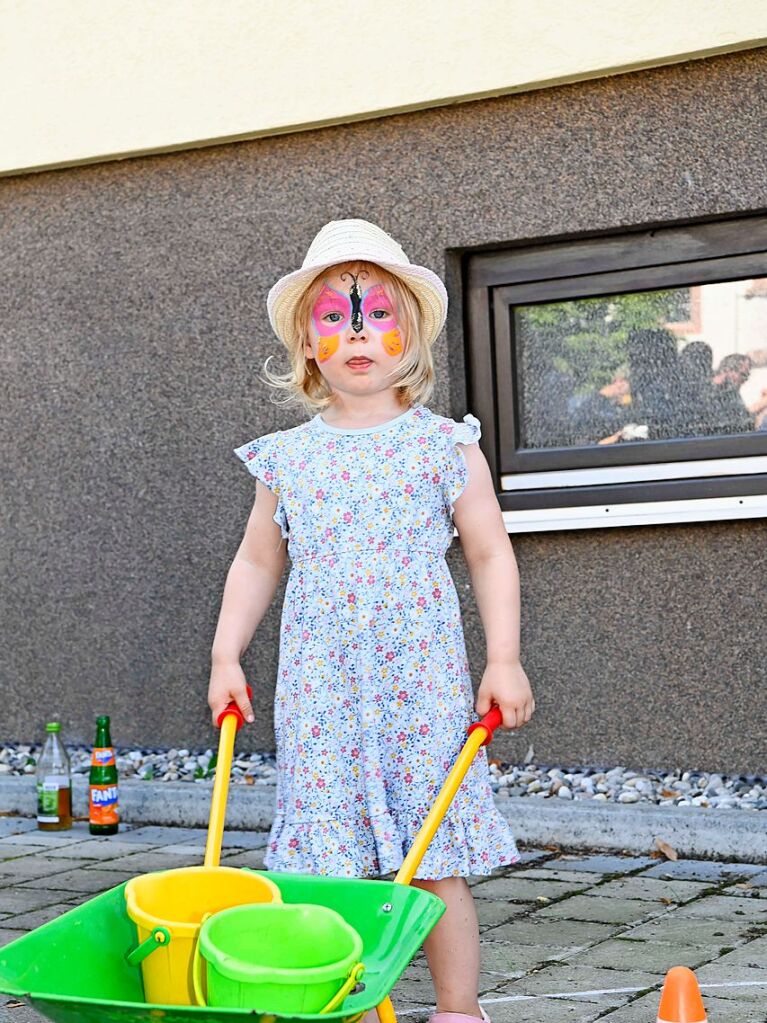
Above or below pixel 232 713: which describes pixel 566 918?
below

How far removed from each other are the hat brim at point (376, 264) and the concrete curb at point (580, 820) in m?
2.31

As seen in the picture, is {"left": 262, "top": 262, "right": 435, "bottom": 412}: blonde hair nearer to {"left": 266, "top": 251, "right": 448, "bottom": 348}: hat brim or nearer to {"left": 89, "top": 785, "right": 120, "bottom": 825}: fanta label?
{"left": 266, "top": 251, "right": 448, "bottom": 348}: hat brim

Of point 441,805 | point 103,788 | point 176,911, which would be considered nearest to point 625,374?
point 103,788

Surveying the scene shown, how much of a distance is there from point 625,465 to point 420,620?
296 cm

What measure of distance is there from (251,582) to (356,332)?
2.00 feet

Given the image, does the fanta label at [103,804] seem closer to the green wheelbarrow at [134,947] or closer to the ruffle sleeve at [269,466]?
the ruffle sleeve at [269,466]

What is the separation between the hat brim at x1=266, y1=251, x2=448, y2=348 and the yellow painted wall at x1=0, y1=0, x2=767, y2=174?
2.72 meters

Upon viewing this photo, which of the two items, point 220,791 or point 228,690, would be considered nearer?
point 220,791

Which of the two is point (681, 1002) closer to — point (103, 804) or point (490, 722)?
point (490, 722)

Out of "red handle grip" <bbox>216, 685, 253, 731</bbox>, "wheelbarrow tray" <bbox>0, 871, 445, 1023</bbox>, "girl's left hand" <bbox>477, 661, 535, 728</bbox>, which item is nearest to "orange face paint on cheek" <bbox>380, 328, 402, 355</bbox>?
"girl's left hand" <bbox>477, 661, 535, 728</bbox>

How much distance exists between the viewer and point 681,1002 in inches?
101

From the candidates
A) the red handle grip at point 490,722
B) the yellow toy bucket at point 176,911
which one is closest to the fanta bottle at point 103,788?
the red handle grip at point 490,722

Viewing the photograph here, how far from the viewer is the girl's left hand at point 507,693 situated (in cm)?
309

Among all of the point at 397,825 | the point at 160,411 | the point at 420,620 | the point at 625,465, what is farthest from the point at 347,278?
the point at 160,411
